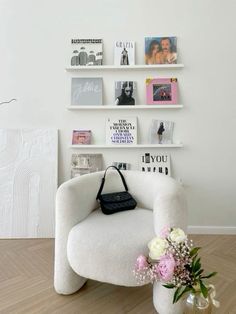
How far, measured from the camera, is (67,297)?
1.73 m

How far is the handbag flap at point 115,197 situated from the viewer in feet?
6.11

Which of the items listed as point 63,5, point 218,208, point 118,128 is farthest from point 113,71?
point 218,208

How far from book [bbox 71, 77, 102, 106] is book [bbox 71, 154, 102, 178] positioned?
1.64 ft

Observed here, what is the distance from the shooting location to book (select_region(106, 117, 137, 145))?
2605 millimetres

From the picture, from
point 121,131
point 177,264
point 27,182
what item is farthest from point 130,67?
point 177,264

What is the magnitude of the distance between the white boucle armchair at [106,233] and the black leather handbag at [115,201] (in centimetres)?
4

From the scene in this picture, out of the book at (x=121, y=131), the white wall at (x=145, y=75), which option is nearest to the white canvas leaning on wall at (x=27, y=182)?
the white wall at (x=145, y=75)

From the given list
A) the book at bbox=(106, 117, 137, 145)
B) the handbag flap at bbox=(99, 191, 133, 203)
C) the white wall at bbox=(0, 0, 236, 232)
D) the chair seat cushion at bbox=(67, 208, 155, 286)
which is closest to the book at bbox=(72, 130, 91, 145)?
the white wall at bbox=(0, 0, 236, 232)

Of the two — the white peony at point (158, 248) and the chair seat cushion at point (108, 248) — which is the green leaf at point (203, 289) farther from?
the chair seat cushion at point (108, 248)

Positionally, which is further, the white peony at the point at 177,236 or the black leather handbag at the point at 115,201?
the black leather handbag at the point at 115,201

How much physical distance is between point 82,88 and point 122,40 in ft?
1.89

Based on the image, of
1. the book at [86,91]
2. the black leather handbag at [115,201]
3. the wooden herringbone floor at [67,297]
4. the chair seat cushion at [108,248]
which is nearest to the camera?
the chair seat cushion at [108,248]

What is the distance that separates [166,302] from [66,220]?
28.1 inches

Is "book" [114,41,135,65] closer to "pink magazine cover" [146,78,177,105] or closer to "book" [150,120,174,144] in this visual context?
"pink magazine cover" [146,78,177,105]
